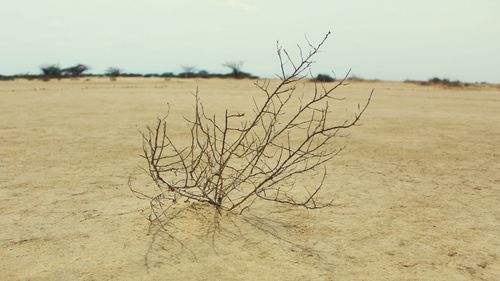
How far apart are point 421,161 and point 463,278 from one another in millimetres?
2751

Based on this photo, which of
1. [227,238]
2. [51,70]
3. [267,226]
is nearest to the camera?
[227,238]

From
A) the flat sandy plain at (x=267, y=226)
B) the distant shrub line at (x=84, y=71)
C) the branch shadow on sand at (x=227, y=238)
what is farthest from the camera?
the distant shrub line at (x=84, y=71)

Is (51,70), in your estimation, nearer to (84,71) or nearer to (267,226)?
(84,71)

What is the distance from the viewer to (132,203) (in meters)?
3.31

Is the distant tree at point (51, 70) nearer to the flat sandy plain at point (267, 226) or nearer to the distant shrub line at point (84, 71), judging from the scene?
the distant shrub line at point (84, 71)

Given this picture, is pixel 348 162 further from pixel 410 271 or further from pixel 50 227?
pixel 50 227

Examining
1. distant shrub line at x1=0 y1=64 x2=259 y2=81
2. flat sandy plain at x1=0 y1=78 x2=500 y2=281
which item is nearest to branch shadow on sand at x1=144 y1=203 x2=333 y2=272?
flat sandy plain at x1=0 y1=78 x2=500 y2=281

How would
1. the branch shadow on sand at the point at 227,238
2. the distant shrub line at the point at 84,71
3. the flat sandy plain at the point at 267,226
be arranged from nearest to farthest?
the flat sandy plain at the point at 267,226 < the branch shadow on sand at the point at 227,238 < the distant shrub line at the point at 84,71

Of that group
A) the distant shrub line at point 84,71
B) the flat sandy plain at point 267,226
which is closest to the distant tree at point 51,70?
the distant shrub line at point 84,71

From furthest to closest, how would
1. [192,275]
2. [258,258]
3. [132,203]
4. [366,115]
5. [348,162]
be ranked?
[366,115], [348,162], [132,203], [258,258], [192,275]

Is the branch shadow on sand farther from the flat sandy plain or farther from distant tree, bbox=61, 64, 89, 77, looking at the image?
distant tree, bbox=61, 64, 89, 77

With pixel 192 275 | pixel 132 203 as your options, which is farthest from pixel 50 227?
pixel 192 275

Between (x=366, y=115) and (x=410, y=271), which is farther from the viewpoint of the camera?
(x=366, y=115)

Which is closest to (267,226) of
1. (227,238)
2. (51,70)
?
(227,238)
